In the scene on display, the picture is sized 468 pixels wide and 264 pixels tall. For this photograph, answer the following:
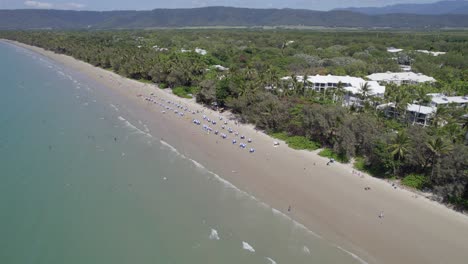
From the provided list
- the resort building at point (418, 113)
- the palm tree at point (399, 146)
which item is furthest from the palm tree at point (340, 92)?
the palm tree at point (399, 146)

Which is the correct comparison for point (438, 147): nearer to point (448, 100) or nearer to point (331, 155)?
point (331, 155)

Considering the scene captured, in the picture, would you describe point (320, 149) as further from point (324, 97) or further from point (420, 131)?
point (324, 97)

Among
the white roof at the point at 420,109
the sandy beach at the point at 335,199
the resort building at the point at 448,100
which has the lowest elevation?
the sandy beach at the point at 335,199

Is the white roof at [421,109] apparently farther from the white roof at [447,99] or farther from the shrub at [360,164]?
the shrub at [360,164]

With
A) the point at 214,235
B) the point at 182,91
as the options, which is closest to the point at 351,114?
the point at 214,235

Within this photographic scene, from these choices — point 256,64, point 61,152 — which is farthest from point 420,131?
point 256,64

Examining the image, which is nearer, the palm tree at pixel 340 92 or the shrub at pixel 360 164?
the shrub at pixel 360 164

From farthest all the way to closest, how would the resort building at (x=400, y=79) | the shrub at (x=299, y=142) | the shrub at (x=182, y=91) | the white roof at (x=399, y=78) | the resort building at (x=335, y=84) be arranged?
the white roof at (x=399, y=78) < the resort building at (x=400, y=79) < the shrub at (x=182, y=91) < the resort building at (x=335, y=84) < the shrub at (x=299, y=142)
